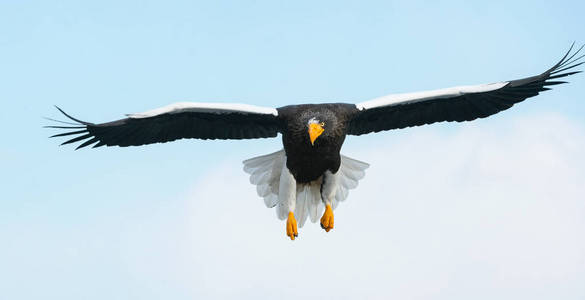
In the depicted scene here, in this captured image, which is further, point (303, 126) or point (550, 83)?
point (550, 83)

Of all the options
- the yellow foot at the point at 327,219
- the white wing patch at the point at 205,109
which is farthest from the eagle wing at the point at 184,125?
the yellow foot at the point at 327,219

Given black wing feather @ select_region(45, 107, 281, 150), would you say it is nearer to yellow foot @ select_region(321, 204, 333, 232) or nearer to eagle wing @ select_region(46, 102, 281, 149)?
eagle wing @ select_region(46, 102, 281, 149)

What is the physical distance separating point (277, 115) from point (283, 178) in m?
0.67

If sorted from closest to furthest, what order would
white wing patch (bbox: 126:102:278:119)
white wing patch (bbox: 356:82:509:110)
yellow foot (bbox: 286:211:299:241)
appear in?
white wing patch (bbox: 126:102:278:119) → white wing patch (bbox: 356:82:509:110) → yellow foot (bbox: 286:211:299:241)

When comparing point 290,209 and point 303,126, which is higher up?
point 303,126

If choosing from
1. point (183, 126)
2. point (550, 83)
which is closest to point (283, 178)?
point (183, 126)

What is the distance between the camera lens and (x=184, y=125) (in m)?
A: 11.2

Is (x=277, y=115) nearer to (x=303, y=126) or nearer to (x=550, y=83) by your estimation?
(x=303, y=126)

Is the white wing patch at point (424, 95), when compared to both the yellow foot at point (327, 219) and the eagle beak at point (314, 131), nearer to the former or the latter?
the eagle beak at point (314, 131)

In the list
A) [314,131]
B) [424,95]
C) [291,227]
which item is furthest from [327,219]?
[424,95]

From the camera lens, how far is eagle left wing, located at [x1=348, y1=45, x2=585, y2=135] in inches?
439

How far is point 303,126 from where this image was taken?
1066cm

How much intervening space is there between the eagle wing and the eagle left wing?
937mm

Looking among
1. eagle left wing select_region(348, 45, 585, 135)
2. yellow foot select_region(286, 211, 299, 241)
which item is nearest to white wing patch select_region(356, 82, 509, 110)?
eagle left wing select_region(348, 45, 585, 135)
